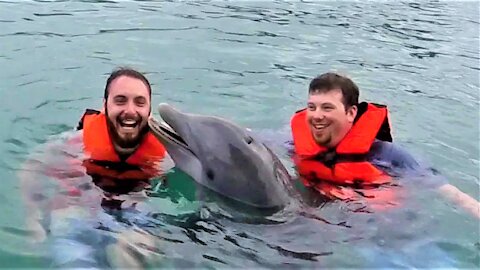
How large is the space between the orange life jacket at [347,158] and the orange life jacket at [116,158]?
1496mm

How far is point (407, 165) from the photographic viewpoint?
24.5 feet

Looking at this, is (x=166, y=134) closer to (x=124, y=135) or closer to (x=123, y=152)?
(x=124, y=135)

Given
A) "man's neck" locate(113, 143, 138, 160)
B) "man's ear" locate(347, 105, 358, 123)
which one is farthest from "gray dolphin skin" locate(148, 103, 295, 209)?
"man's ear" locate(347, 105, 358, 123)

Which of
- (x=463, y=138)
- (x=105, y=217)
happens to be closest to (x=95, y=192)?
(x=105, y=217)

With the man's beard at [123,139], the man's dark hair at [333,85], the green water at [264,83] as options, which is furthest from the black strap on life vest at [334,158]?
the man's beard at [123,139]

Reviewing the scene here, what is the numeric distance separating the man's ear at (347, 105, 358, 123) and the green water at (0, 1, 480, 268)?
105cm

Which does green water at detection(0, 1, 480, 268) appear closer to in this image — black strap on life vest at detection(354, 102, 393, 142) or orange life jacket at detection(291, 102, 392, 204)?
orange life jacket at detection(291, 102, 392, 204)

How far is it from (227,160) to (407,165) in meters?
2.23

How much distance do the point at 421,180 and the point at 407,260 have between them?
166 centimetres

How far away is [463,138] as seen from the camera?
9242 mm

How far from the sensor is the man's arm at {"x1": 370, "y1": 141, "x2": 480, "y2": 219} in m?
7.16

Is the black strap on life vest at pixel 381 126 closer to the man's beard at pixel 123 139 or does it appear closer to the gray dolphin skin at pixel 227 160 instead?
the gray dolphin skin at pixel 227 160

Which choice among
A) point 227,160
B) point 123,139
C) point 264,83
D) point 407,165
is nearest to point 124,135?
point 123,139

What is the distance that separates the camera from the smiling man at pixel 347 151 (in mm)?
7176
